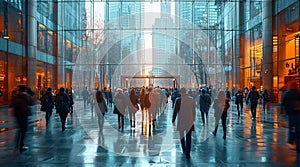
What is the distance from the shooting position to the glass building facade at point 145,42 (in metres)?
35.1

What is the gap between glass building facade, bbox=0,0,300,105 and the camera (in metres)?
35.1

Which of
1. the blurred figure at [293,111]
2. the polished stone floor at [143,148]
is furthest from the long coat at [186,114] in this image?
the blurred figure at [293,111]

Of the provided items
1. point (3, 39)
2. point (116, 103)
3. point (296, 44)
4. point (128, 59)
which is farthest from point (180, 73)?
point (116, 103)

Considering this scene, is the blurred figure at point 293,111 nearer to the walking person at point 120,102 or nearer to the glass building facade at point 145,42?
the walking person at point 120,102

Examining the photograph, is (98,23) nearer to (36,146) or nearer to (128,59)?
(128,59)

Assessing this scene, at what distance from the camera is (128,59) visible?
138ft

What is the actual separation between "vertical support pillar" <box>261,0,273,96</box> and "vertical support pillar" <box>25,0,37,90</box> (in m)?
20.5

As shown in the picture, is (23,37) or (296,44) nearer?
(296,44)

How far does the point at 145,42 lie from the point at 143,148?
33802 millimetres

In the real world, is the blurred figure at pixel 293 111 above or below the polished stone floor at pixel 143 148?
above

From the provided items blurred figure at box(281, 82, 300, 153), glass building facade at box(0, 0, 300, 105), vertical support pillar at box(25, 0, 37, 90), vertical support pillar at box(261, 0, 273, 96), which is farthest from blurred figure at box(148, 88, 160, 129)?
glass building facade at box(0, 0, 300, 105)

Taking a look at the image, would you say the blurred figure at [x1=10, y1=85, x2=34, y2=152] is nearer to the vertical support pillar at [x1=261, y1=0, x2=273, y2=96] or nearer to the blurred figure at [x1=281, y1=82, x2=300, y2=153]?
the blurred figure at [x1=281, y1=82, x2=300, y2=153]

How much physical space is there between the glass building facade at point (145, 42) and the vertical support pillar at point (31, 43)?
1.77 m

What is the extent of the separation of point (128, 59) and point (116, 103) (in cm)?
2914
